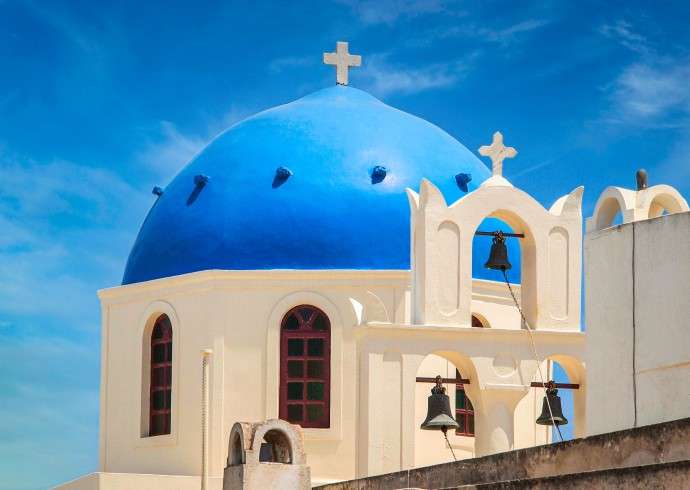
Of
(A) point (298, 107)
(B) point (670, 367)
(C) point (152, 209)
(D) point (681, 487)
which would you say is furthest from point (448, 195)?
(D) point (681, 487)

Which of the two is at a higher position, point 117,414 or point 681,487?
point 117,414

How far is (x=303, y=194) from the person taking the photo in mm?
19625

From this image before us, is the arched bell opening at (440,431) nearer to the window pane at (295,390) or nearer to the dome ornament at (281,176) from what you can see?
the window pane at (295,390)

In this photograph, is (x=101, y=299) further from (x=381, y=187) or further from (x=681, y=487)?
(x=681, y=487)

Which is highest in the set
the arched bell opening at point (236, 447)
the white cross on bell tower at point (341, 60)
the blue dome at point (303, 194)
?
the white cross on bell tower at point (341, 60)

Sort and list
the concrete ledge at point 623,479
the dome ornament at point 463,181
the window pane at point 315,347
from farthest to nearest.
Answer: the dome ornament at point 463,181, the window pane at point 315,347, the concrete ledge at point 623,479

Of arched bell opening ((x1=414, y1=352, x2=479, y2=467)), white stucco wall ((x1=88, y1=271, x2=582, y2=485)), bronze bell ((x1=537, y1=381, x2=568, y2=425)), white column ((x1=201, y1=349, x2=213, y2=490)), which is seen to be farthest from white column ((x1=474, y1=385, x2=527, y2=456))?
white column ((x1=201, y1=349, x2=213, y2=490))

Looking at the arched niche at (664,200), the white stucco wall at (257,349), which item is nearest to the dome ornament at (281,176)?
the white stucco wall at (257,349)

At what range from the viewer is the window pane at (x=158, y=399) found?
65.7 feet

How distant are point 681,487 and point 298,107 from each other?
13.9 m

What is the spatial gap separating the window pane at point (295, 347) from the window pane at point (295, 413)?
0.62 metres

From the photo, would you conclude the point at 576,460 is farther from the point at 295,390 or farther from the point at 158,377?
the point at 158,377

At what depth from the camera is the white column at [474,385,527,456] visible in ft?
50.8

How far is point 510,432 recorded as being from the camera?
611 inches
